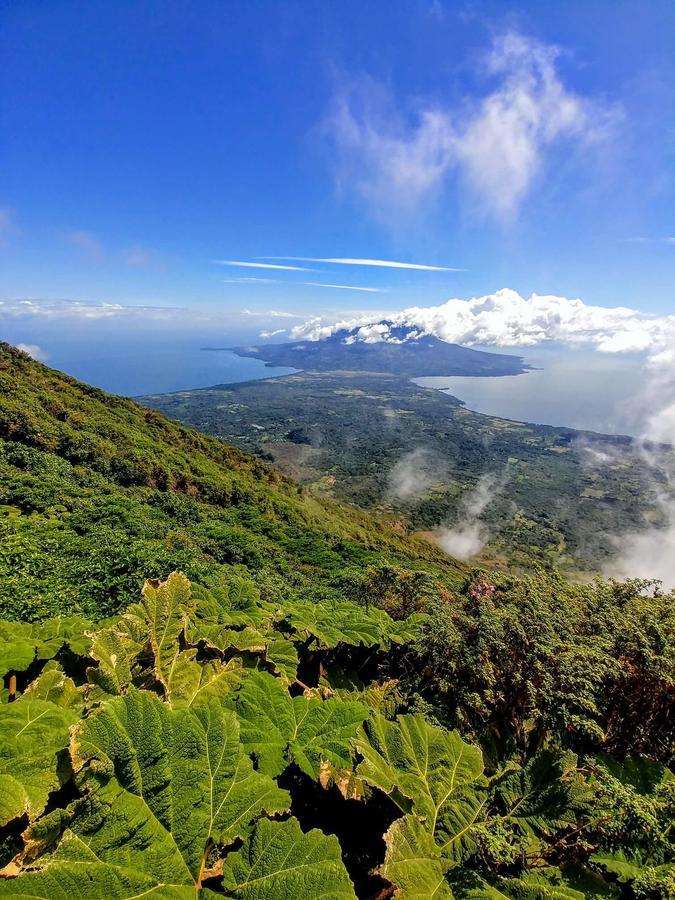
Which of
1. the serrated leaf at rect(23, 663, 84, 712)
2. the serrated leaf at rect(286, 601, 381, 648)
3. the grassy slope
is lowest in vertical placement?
the grassy slope

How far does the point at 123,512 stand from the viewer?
14.9 m

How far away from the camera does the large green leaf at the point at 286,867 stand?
123 cm

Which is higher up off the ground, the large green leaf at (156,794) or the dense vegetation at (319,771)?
the large green leaf at (156,794)

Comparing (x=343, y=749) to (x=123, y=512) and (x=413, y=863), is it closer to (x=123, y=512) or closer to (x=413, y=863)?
(x=413, y=863)

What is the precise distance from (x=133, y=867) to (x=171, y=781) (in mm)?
237

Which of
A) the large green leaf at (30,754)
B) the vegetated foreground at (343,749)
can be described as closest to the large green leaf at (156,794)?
the vegetated foreground at (343,749)

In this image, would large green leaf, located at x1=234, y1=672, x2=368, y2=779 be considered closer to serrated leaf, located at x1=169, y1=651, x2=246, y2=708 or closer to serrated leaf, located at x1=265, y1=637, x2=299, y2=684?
serrated leaf, located at x1=169, y1=651, x2=246, y2=708

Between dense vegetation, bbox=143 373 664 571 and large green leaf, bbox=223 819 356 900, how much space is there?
241 feet

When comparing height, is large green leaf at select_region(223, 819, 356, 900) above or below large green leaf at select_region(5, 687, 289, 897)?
below

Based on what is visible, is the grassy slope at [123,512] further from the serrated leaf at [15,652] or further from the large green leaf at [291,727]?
the large green leaf at [291,727]

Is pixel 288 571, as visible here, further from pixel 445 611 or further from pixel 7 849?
pixel 7 849

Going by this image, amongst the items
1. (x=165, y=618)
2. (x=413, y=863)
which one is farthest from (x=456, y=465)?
(x=413, y=863)

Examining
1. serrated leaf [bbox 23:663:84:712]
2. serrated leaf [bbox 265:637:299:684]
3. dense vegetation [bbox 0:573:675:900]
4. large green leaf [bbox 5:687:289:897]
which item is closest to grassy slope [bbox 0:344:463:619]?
dense vegetation [bbox 0:573:675:900]

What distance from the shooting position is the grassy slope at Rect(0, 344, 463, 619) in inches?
313
